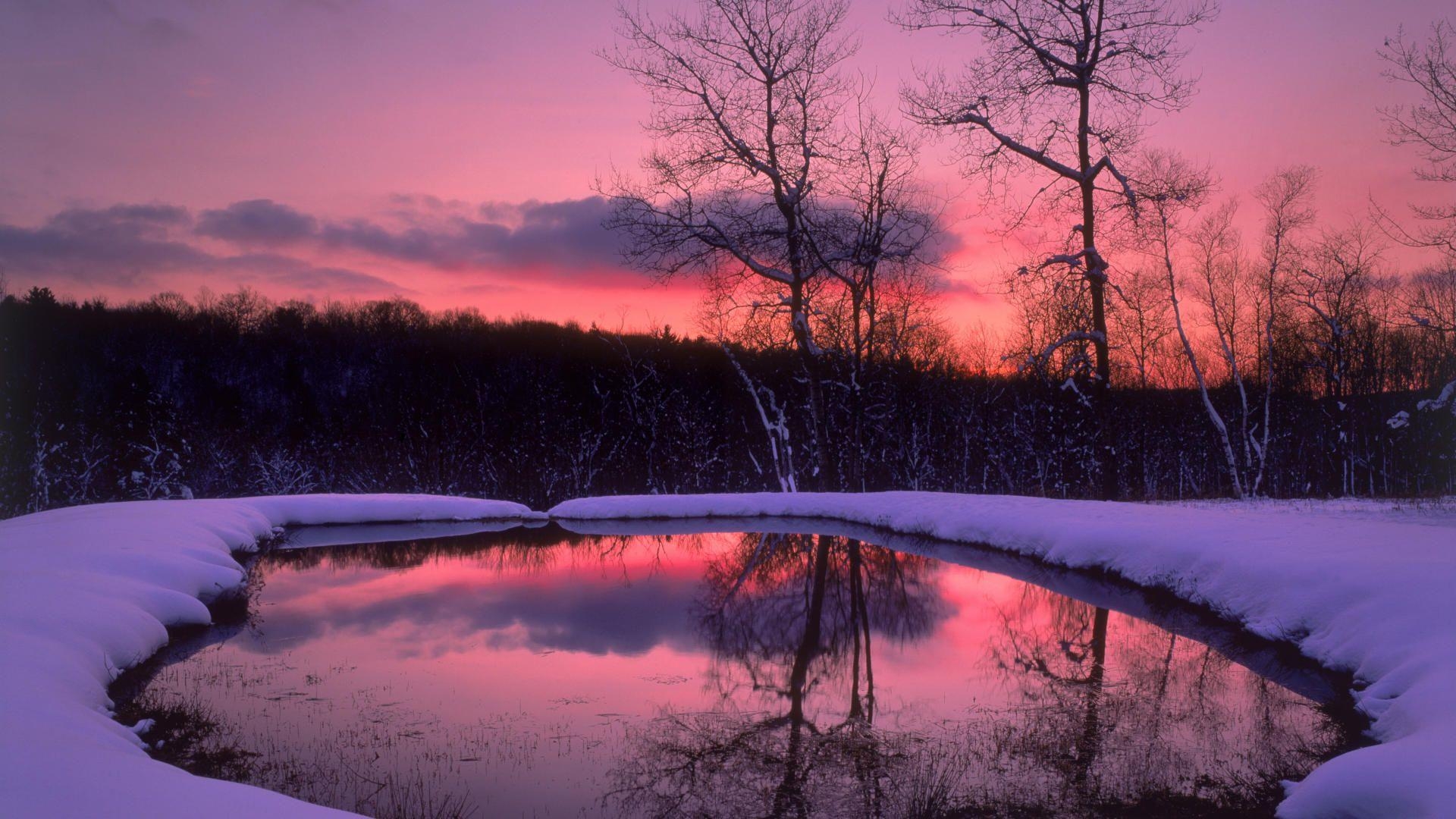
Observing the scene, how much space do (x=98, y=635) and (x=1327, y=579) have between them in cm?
1083

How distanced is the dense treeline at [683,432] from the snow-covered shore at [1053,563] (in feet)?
17.4

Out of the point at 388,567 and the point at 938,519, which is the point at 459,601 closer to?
the point at 388,567

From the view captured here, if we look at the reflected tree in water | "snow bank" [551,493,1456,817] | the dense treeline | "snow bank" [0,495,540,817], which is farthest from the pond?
the dense treeline

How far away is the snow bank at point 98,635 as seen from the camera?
4172mm

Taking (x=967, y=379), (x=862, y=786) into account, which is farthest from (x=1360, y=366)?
(x=862, y=786)

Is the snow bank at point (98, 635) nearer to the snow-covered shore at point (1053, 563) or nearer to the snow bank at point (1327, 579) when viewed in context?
the snow-covered shore at point (1053, 563)

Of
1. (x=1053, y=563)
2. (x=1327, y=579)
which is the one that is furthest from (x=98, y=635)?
(x=1053, y=563)

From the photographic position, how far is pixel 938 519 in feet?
54.8

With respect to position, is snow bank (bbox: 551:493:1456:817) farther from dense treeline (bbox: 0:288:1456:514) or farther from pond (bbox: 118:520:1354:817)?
dense treeline (bbox: 0:288:1456:514)

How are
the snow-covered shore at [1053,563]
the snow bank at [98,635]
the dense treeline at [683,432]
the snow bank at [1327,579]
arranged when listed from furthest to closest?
the dense treeline at [683,432], the snow bank at [1327,579], the snow-covered shore at [1053,563], the snow bank at [98,635]

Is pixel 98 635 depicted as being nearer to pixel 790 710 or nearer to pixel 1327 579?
pixel 790 710

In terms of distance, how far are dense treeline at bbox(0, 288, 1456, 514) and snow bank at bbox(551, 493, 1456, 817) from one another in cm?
419

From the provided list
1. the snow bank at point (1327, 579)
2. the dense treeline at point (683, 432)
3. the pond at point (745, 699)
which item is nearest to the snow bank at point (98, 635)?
the pond at point (745, 699)

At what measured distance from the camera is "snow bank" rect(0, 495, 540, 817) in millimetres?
4172
